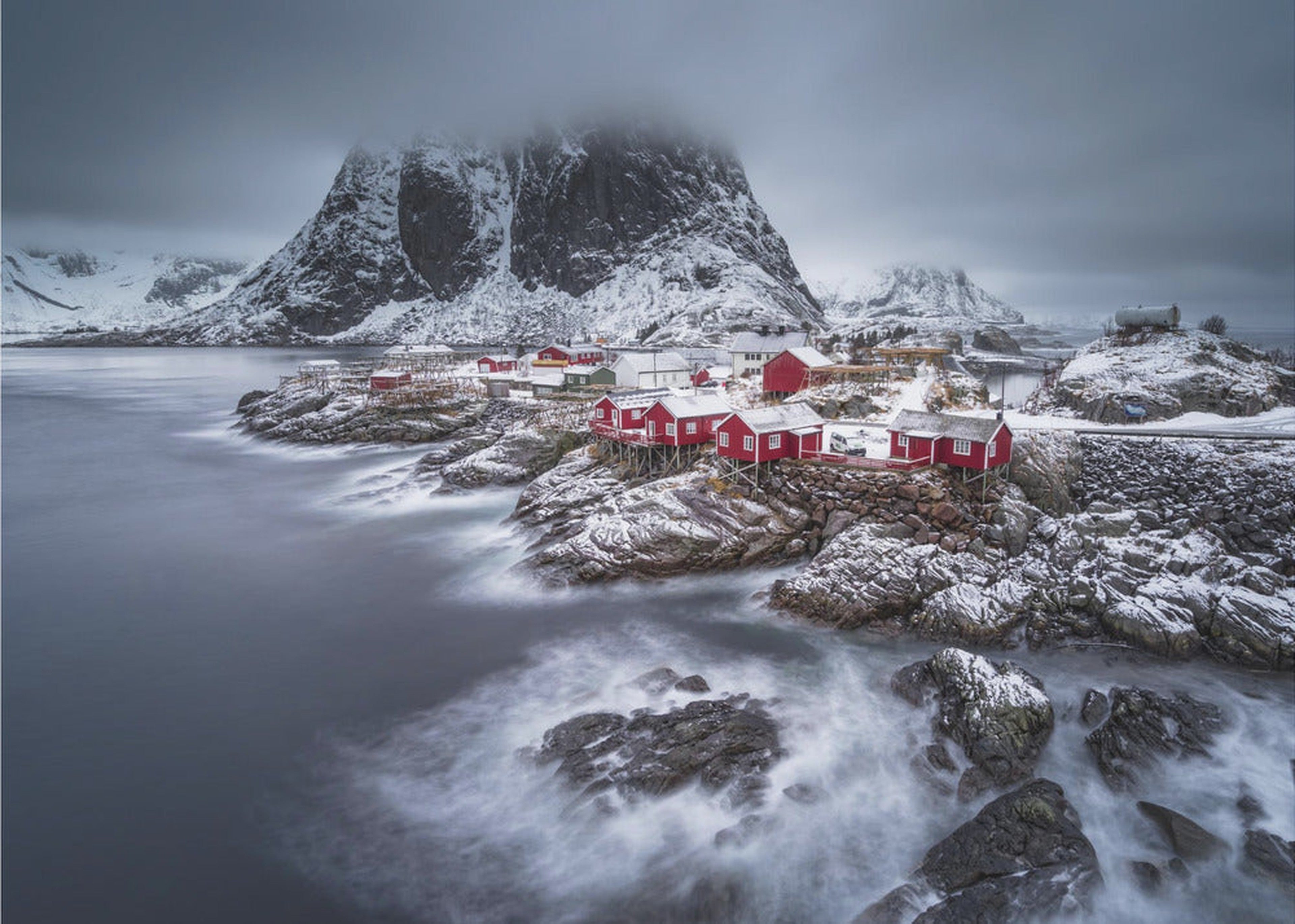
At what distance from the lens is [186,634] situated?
24.5 meters

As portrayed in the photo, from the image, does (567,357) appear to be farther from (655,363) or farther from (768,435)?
(768,435)

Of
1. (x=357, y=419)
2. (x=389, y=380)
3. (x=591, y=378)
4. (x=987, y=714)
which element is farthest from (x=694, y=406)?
(x=389, y=380)

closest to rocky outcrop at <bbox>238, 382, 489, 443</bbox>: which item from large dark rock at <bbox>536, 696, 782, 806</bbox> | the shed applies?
the shed

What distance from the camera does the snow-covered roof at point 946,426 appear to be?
28.8 meters

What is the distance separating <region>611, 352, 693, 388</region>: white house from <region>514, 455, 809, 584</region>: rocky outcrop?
31024 mm

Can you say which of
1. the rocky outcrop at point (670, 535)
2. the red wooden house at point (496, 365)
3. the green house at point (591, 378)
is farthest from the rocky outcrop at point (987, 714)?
the red wooden house at point (496, 365)

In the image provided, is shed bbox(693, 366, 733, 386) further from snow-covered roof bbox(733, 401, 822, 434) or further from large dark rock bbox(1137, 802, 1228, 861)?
large dark rock bbox(1137, 802, 1228, 861)

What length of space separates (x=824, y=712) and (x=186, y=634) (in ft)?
77.1

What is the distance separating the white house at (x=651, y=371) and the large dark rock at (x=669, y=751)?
4507 cm

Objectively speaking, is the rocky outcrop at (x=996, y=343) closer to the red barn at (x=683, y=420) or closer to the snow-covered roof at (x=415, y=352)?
the snow-covered roof at (x=415, y=352)

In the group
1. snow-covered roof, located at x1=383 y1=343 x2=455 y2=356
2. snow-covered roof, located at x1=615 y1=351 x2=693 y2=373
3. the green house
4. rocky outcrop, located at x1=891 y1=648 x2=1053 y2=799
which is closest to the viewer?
rocky outcrop, located at x1=891 y1=648 x2=1053 y2=799

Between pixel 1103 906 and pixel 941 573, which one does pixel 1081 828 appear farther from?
pixel 941 573

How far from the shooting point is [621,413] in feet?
123

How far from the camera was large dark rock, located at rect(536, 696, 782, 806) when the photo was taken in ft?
51.8
